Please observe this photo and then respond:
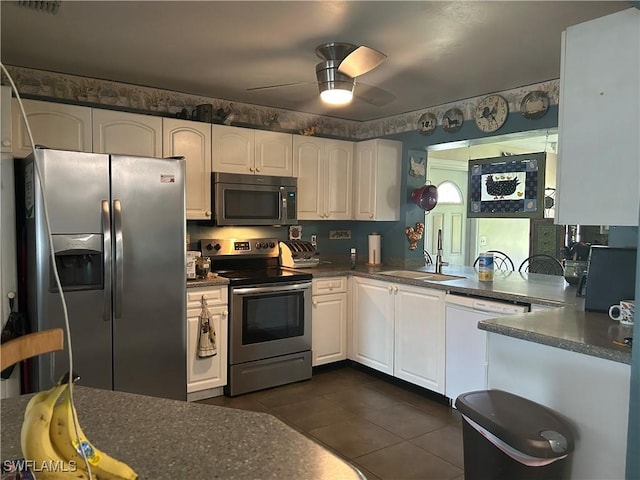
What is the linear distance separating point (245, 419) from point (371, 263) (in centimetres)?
359

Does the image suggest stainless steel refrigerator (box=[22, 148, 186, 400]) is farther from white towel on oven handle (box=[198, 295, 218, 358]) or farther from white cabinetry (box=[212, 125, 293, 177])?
white cabinetry (box=[212, 125, 293, 177])

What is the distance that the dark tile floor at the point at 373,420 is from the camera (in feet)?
8.71

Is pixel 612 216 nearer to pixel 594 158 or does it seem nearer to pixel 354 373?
pixel 594 158

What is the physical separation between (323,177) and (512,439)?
315cm

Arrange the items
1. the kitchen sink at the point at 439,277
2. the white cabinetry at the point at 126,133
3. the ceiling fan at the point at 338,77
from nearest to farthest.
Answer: the ceiling fan at the point at 338,77 → the white cabinetry at the point at 126,133 → the kitchen sink at the point at 439,277

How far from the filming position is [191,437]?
3.56 ft

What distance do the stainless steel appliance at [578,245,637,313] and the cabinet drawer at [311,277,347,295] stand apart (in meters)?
2.10

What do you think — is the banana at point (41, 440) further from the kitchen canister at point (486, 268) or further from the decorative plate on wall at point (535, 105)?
the decorative plate on wall at point (535, 105)

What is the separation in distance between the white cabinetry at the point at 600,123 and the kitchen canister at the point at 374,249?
270cm

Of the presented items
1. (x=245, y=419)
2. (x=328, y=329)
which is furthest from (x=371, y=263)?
(x=245, y=419)

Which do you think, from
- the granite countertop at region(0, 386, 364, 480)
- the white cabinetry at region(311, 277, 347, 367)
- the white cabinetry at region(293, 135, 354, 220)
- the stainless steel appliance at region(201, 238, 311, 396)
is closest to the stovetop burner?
the stainless steel appliance at region(201, 238, 311, 396)

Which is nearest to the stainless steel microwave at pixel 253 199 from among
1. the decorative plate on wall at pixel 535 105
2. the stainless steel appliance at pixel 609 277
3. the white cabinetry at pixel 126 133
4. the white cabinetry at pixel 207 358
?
the white cabinetry at pixel 126 133

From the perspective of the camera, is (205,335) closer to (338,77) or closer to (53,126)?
(53,126)

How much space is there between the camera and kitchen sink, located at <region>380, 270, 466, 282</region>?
149 inches
